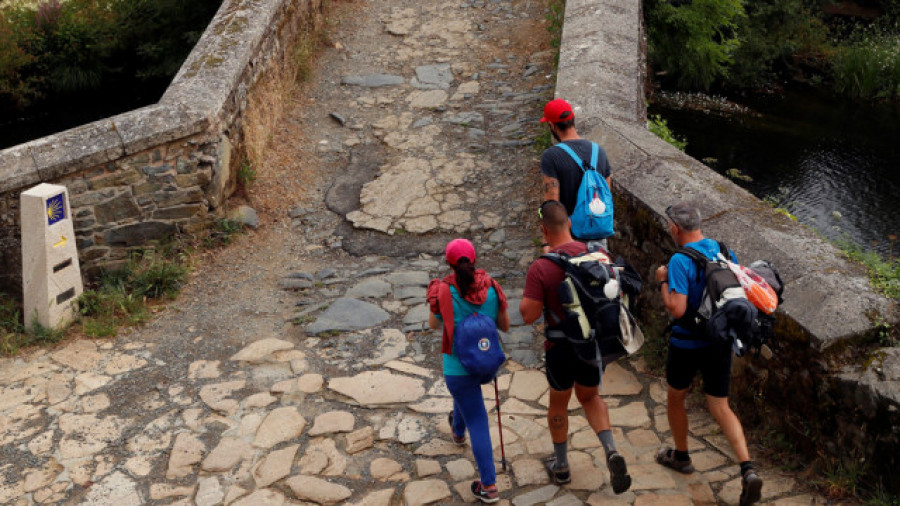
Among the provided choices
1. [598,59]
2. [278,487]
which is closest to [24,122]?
[598,59]

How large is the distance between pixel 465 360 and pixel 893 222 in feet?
22.4

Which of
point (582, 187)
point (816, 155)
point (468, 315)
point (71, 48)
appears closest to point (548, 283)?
point (468, 315)

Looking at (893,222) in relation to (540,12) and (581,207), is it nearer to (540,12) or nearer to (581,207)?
(540,12)

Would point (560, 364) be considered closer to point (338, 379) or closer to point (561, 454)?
point (561, 454)

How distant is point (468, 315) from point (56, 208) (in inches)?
132

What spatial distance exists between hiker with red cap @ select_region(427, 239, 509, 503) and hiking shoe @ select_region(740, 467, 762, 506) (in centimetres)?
121

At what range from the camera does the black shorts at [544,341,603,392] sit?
417 cm

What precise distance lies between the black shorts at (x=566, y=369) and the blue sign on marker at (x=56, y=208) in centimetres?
364

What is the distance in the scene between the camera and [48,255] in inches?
227

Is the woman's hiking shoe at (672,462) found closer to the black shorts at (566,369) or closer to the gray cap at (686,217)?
the black shorts at (566,369)

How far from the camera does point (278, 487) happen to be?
452 cm

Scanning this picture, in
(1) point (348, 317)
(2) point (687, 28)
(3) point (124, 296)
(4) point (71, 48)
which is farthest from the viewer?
(4) point (71, 48)

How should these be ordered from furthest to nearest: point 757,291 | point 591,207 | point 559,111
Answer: point 559,111 → point 591,207 → point 757,291

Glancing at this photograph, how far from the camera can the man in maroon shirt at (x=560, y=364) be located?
407 centimetres
